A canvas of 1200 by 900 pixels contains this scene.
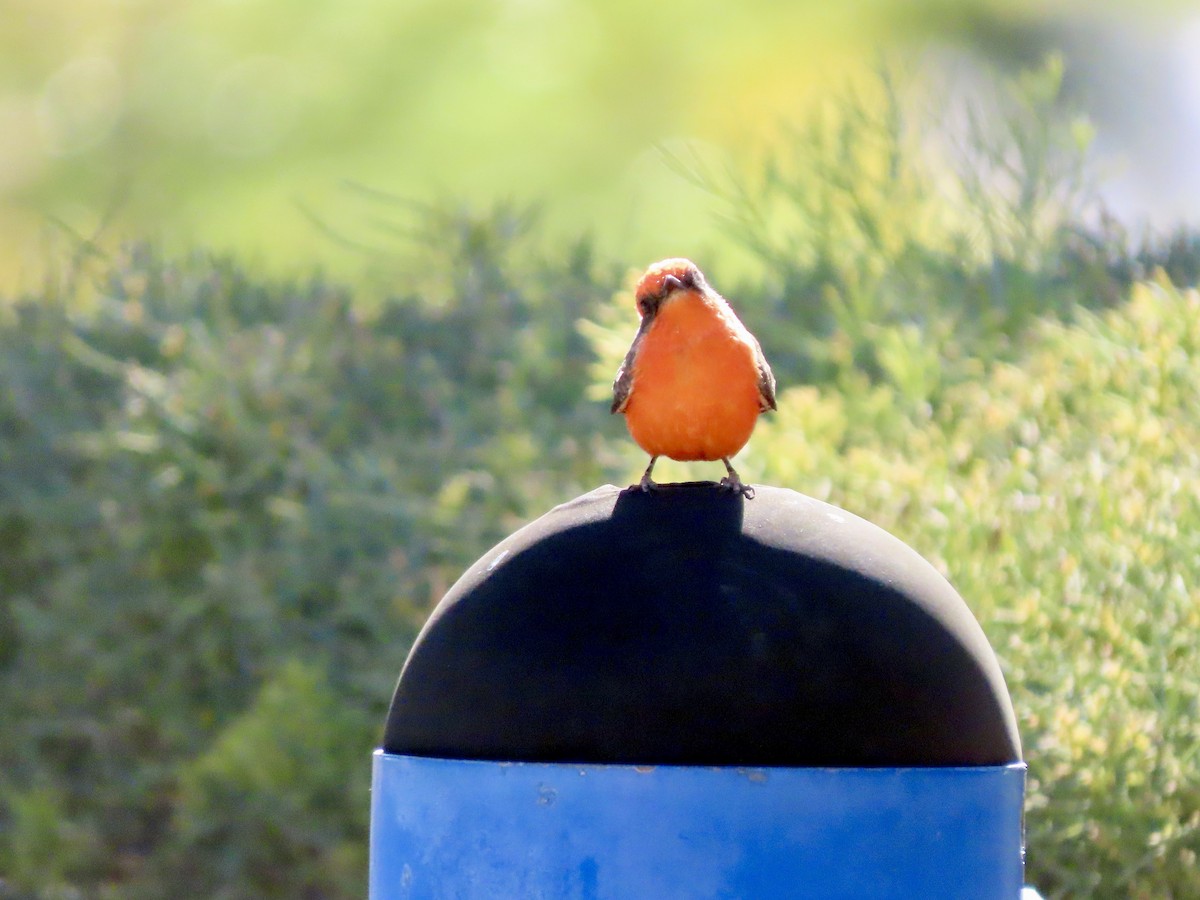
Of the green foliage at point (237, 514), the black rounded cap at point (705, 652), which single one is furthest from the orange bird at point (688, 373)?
the green foliage at point (237, 514)

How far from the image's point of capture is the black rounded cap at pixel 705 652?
2373 millimetres

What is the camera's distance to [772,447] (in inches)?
197

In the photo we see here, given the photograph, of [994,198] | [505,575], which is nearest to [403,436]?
[994,198]

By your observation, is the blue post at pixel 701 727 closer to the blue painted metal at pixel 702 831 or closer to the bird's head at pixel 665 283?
the blue painted metal at pixel 702 831

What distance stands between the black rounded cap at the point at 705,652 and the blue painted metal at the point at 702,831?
71 mm

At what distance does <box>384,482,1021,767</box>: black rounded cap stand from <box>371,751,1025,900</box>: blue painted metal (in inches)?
2.8

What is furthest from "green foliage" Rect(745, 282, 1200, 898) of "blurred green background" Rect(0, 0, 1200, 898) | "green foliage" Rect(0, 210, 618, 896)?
"green foliage" Rect(0, 210, 618, 896)

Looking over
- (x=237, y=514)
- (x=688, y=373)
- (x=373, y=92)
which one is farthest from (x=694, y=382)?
(x=373, y=92)

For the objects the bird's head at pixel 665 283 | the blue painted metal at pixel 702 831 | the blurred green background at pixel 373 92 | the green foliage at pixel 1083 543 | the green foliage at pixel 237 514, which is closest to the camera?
the blue painted metal at pixel 702 831

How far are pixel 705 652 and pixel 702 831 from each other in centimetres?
27

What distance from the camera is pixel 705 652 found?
7.83ft

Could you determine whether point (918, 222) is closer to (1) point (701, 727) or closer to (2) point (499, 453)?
(2) point (499, 453)

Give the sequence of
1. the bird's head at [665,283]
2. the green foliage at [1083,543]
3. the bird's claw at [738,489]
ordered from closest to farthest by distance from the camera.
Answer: the bird's claw at [738,489] → the bird's head at [665,283] → the green foliage at [1083,543]

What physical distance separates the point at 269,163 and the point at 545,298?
10.7 metres
